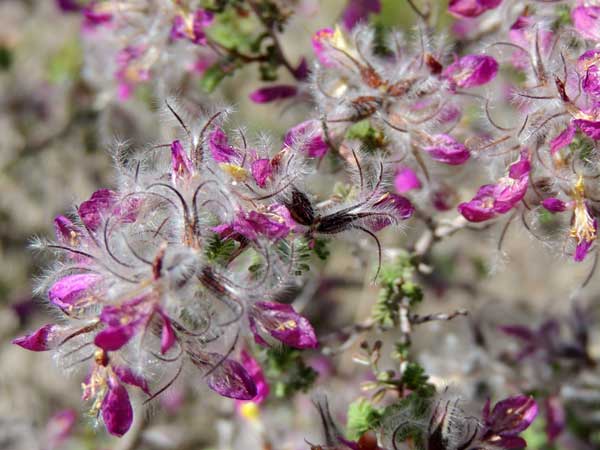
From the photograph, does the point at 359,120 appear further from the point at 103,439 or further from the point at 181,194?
the point at 103,439

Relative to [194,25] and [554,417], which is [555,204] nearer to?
[194,25]

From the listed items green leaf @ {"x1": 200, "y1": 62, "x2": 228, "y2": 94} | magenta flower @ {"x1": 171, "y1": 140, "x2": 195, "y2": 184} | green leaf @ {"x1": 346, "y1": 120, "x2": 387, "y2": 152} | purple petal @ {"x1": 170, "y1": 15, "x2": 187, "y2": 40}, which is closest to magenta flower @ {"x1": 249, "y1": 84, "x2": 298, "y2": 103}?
green leaf @ {"x1": 200, "y1": 62, "x2": 228, "y2": 94}

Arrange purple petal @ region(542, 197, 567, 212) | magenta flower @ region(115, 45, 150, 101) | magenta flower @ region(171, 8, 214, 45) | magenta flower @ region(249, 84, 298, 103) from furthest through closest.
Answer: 1. magenta flower @ region(115, 45, 150, 101)
2. magenta flower @ region(249, 84, 298, 103)
3. magenta flower @ region(171, 8, 214, 45)
4. purple petal @ region(542, 197, 567, 212)

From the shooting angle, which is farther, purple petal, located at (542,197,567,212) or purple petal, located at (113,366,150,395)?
purple petal, located at (542,197,567,212)

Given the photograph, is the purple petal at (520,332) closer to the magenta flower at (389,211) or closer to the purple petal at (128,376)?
the magenta flower at (389,211)

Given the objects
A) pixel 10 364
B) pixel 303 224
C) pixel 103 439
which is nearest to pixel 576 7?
pixel 303 224

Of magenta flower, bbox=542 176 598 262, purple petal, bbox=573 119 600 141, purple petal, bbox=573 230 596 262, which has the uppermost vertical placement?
purple petal, bbox=573 119 600 141

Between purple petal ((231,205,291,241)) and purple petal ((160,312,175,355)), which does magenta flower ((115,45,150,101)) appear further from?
purple petal ((160,312,175,355))

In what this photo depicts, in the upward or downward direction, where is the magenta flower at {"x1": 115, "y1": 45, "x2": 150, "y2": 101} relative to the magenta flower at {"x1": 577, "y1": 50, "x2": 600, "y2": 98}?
downward

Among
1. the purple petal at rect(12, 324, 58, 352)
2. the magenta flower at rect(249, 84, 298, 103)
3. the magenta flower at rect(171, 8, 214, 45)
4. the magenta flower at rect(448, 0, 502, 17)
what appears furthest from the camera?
the magenta flower at rect(249, 84, 298, 103)

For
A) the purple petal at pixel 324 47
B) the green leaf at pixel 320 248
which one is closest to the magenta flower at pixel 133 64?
the purple petal at pixel 324 47
